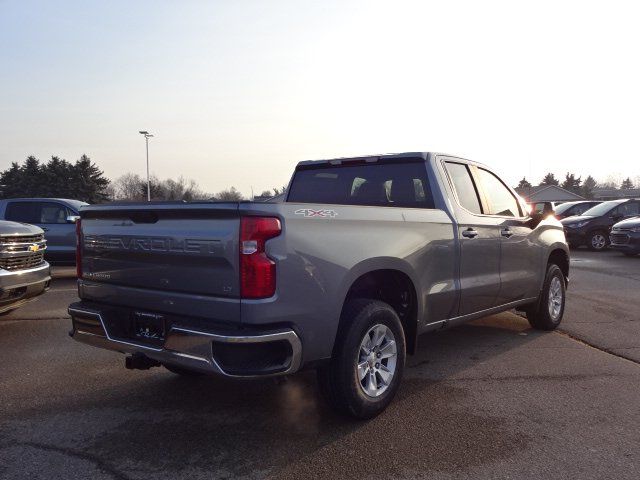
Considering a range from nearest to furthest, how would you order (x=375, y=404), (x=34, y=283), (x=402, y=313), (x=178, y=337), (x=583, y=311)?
(x=178, y=337) → (x=375, y=404) → (x=402, y=313) → (x=34, y=283) → (x=583, y=311)

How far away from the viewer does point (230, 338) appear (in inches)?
117

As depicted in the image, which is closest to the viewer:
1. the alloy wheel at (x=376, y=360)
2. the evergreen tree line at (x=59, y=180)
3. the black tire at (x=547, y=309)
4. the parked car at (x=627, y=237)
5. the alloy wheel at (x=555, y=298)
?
the alloy wheel at (x=376, y=360)

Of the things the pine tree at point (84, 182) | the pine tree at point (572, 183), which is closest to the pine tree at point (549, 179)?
the pine tree at point (572, 183)

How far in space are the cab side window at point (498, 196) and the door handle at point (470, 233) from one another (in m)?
0.63

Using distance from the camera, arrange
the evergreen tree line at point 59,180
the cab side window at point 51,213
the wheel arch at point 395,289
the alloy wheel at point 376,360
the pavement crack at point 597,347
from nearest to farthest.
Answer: the alloy wheel at point 376,360
the wheel arch at point 395,289
the pavement crack at point 597,347
the cab side window at point 51,213
the evergreen tree line at point 59,180

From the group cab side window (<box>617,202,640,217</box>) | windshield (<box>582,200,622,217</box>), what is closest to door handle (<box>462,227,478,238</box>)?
windshield (<box>582,200,622,217</box>)

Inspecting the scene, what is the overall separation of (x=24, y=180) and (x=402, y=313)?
7383cm

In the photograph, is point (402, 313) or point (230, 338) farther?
point (402, 313)

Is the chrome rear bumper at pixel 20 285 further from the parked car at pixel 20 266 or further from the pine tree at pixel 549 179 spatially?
the pine tree at pixel 549 179

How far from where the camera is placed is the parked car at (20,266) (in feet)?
19.6

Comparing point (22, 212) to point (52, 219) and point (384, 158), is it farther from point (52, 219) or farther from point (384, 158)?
point (384, 158)

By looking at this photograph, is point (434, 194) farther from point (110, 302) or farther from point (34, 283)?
point (34, 283)

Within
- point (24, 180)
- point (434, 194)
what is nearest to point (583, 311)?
point (434, 194)

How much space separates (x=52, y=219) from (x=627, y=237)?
1498 cm
